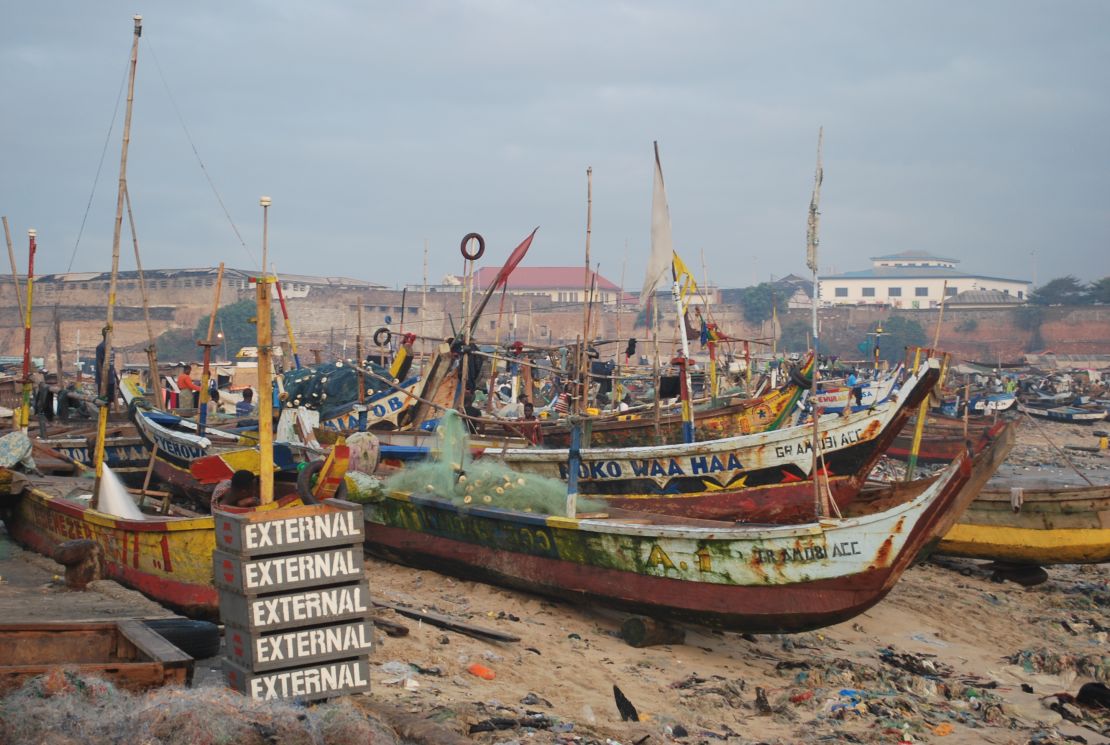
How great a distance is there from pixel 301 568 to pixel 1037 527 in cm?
972

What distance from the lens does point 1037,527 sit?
1223 centimetres

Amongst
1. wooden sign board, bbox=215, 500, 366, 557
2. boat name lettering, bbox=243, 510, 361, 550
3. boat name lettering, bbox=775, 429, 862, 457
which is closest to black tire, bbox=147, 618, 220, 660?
wooden sign board, bbox=215, 500, 366, 557

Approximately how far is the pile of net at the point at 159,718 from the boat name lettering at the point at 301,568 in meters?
0.64

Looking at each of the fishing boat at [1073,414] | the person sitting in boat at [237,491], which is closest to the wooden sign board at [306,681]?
the person sitting in boat at [237,491]

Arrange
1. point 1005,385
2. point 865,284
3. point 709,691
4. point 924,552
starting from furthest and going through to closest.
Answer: point 865,284 → point 1005,385 → point 924,552 → point 709,691

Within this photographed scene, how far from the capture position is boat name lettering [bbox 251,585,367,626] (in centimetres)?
535

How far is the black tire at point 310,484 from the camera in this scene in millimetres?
6363

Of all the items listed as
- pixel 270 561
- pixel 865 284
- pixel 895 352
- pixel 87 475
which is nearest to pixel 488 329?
pixel 895 352

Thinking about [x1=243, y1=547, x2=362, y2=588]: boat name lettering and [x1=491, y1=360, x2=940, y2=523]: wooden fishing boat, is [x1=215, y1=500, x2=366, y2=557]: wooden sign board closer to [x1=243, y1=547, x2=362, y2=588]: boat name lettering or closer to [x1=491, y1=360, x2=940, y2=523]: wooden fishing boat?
[x1=243, y1=547, x2=362, y2=588]: boat name lettering

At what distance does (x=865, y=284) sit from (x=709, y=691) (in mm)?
85269

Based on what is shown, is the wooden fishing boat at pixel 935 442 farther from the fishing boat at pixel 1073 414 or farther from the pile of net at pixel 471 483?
the pile of net at pixel 471 483

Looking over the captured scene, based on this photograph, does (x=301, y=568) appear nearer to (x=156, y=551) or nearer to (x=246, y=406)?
(x=156, y=551)

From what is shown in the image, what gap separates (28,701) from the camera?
4.54 metres

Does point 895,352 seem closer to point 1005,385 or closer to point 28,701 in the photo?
point 1005,385
